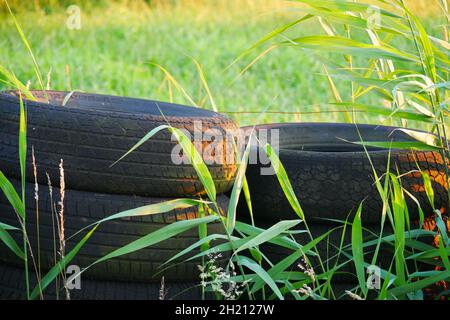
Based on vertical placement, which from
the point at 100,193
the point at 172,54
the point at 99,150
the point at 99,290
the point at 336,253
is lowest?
the point at 99,290

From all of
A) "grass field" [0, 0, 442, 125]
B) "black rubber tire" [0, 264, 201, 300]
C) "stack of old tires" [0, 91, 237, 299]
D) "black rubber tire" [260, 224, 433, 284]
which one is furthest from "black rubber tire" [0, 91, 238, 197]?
"grass field" [0, 0, 442, 125]

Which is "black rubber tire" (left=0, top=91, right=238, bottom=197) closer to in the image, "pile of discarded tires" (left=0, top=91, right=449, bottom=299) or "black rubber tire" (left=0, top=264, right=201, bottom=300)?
"pile of discarded tires" (left=0, top=91, right=449, bottom=299)

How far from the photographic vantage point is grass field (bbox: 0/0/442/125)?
20.7ft

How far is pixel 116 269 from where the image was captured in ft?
7.79

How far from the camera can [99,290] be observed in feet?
7.72

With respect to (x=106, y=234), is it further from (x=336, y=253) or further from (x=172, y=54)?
(x=172, y=54)

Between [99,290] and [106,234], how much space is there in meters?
0.16

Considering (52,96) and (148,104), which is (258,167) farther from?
(52,96)

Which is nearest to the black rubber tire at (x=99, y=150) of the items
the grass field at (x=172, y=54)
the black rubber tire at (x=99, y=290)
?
the black rubber tire at (x=99, y=290)

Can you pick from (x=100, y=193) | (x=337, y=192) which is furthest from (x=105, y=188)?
(x=337, y=192)

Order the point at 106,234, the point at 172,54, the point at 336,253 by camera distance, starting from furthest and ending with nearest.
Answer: the point at 172,54
the point at 336,253
the point at 106,234

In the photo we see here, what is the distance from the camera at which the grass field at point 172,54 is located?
6324 millimetres

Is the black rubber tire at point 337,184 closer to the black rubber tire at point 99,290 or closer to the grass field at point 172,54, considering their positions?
the black rubber tire at point 99,290
